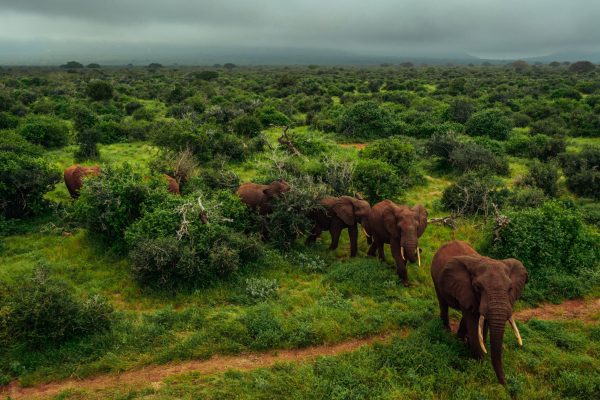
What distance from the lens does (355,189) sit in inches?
539

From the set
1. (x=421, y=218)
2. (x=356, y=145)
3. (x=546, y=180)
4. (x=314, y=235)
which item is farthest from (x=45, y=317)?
(x=356, y=145)

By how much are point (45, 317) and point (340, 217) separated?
681 cm

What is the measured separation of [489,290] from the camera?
5961 millimetres

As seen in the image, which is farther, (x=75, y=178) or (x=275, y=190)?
(x=75, y=178)

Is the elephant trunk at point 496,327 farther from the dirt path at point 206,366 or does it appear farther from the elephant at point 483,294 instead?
the dirt path at point 206,366

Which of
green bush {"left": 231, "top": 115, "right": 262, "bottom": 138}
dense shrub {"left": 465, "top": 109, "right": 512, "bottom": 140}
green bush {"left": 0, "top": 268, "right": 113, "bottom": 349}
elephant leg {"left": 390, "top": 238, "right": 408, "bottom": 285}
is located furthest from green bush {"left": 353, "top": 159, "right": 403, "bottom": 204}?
dense shrub {"left": 465, "top": 109, "right": 512, "bottom": 140}

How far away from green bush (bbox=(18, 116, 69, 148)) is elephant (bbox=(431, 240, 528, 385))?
21096 mm

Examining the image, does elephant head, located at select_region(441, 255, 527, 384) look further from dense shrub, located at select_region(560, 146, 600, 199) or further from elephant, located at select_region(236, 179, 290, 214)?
dense shrub, located at select_region(560, 146, 600, 199)

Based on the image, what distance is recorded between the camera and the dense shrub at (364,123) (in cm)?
2317

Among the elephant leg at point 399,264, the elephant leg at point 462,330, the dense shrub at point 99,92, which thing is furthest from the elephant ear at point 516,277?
the dense shrub at point 99,92

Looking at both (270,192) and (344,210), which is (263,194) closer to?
(270,192)

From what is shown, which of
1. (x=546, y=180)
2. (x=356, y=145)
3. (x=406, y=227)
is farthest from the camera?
(x=356, y=145)

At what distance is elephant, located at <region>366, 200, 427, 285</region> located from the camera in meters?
8.74

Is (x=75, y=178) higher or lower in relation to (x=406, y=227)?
higher
